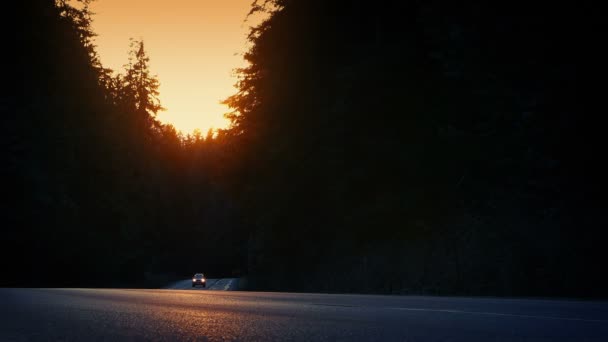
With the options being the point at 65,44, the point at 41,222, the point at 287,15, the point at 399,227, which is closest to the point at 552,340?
the point at 399,227

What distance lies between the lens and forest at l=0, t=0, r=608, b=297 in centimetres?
2225

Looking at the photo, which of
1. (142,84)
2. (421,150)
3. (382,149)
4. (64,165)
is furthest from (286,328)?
(142,84)

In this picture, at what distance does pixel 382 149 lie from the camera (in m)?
28.1

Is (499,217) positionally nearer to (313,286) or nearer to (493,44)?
(493,44)

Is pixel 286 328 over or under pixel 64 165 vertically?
under

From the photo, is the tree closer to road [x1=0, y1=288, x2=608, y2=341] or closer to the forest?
the forest

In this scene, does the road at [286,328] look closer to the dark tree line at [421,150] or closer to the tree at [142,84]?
the dark tree line at [421,150]

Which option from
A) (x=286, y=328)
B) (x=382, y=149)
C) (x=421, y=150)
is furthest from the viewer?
(x=382, y=149)

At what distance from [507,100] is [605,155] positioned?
3.38 m

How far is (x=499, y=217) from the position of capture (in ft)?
77.4

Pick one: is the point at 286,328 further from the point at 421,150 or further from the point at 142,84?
the point at 142,84

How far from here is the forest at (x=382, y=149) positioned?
22250 millimetres

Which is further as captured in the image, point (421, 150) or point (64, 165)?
point (64, 165)

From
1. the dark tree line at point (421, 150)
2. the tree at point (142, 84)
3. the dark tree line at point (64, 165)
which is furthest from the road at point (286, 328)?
the tree at point (142, 84)
